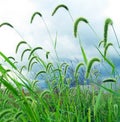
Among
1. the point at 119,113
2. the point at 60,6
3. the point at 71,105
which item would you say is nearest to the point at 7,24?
the point at 60,6

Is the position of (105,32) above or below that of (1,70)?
above

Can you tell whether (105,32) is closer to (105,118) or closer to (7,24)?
(7,24)

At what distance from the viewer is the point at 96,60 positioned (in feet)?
9.41

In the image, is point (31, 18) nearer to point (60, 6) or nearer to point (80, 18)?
point (60, 6)

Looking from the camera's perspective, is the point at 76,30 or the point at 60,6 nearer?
the point at 76,30

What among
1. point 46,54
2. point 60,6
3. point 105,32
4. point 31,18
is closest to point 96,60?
point 105,32

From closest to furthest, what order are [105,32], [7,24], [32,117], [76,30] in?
[32,117] → [105,32] → [76,30] → [7,24]

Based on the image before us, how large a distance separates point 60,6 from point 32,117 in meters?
1.64

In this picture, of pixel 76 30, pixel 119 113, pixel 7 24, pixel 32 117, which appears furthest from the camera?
pixel 7 24

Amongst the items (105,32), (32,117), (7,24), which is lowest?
(32,117)

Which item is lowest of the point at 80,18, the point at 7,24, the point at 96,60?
the point at 96,60

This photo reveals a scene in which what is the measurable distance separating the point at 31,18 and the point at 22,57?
1.50 feet

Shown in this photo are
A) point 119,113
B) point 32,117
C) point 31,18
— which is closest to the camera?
point 32,117

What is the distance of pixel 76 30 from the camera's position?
10.5ft
